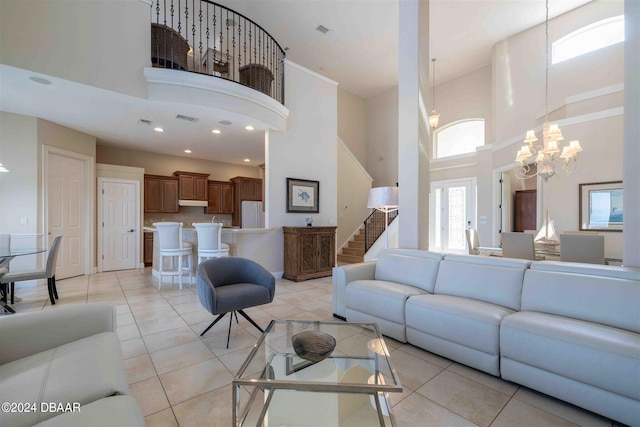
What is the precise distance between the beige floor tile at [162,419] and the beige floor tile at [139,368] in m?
0.49

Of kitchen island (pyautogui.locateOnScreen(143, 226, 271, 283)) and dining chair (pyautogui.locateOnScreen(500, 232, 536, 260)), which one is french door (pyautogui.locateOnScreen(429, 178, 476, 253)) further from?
kitchen island (pyautogui.locateOnScreen(143, 226, 271, 283))

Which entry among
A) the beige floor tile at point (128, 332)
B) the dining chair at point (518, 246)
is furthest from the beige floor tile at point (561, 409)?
the beige floor tile at point (128, 332)

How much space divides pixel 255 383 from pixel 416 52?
388cm

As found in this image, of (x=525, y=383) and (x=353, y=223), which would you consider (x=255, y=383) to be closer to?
(x=525, y=383)

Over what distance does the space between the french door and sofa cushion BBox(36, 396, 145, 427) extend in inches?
318

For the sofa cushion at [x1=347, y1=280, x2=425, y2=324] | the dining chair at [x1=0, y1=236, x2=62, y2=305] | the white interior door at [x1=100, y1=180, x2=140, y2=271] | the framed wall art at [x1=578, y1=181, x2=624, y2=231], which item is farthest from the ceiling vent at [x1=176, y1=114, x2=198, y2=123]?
the framed wall art at [x1=578, y1=181, x2=624, y2=231]

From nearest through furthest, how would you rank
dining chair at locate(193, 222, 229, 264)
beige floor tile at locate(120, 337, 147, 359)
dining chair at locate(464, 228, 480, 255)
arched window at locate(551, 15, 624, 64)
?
beige floor tile at locate(120, 337, 147, 359)
dining chair at locate(193, 222, 229, 264)
dining chair at locate(464, 228, 480, 255)
arched window at locate(551, 15, 624, 64)

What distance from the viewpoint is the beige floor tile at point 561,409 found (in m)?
1.59

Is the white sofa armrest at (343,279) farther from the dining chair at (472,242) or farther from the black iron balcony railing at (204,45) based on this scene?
the black iron balcony railing at (204,45)

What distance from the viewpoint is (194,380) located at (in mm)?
2008

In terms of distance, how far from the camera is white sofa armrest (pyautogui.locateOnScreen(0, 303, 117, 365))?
1414 millimetres

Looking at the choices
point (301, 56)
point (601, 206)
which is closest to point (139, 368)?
point (601, 206)

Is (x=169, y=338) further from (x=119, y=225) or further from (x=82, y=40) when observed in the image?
(x=119, y=225)

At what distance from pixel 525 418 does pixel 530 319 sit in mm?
598
